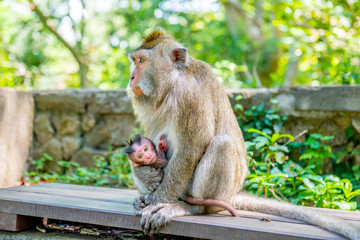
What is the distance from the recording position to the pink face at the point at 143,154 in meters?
2.92

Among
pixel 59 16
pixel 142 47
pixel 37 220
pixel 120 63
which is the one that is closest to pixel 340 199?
pixel 142 47

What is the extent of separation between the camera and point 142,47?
305cm

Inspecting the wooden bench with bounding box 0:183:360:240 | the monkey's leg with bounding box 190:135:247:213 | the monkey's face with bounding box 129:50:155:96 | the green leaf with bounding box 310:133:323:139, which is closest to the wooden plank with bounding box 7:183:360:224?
the wooden bench with bounding box 0:183:360:240

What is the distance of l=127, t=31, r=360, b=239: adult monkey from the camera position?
2.69m

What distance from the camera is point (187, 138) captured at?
8.95 feet

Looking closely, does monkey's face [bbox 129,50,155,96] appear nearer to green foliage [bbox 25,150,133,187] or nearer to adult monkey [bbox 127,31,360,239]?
adult monkey [bbox 127,31,360,239]

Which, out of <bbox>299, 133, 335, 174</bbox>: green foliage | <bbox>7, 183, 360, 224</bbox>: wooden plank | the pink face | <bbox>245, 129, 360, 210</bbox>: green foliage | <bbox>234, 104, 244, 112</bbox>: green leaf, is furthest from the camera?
<bbox>234, 104, 244, 112</bbox>: green leaf

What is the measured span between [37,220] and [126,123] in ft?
7.82

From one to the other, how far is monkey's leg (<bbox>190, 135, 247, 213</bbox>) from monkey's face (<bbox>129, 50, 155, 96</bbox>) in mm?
665

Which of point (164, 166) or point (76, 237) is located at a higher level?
point (164, 166)

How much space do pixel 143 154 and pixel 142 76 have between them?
0.62m

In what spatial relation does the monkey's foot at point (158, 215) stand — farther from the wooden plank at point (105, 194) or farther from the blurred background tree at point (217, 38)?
the blurred background tree at point (217, 38)

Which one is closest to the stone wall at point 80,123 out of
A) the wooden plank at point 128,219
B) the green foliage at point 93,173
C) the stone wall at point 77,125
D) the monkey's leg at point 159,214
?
the stone wall at point 77,125

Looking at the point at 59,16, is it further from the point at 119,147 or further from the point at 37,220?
the point at 37,220
